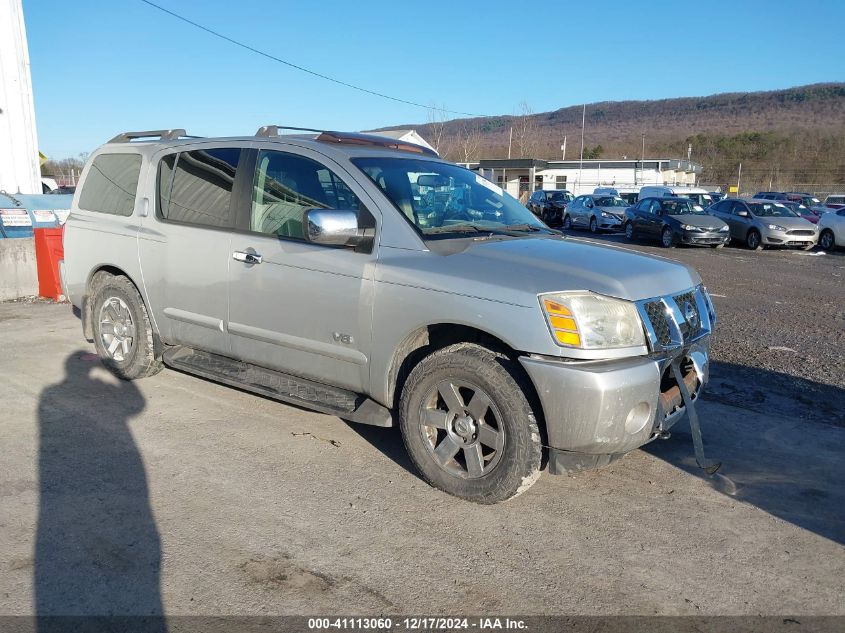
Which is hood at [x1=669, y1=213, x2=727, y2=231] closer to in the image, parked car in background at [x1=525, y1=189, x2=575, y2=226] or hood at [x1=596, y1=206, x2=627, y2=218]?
hood at [x1=596, y1=206, x2=627, y2=218]

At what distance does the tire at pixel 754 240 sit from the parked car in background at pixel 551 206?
1159 centimetres

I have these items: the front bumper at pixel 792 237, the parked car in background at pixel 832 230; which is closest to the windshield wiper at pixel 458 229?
the front bumper at pixel 792 237

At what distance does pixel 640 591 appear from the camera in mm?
2959

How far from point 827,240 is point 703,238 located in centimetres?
374

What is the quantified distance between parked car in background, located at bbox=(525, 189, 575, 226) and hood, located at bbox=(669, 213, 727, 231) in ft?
36.0

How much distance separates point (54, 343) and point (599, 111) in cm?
16501

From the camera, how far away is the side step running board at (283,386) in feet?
13.3

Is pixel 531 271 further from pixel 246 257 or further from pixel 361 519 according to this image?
pixel 246 257

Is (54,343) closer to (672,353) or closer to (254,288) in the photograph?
(254,288)

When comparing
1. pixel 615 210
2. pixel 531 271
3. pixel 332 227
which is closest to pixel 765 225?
pixel 615 210

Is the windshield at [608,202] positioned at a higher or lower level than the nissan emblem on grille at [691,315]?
higher

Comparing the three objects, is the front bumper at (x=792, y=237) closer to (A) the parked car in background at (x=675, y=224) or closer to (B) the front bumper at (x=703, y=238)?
(A) the parked car in background at (x=675, y=224)

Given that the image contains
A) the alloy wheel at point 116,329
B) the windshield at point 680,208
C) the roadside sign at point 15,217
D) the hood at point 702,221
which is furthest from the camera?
the windshield at point 680,208

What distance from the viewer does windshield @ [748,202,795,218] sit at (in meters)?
20.8
